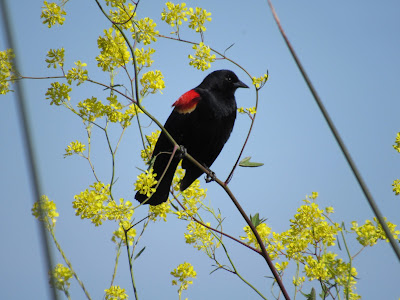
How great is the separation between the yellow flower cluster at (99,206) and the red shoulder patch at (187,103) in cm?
108

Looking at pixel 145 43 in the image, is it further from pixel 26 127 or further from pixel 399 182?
pixel 26 127

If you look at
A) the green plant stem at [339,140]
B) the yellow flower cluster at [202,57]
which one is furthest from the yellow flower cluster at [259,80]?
the green plant stem at [339,140]

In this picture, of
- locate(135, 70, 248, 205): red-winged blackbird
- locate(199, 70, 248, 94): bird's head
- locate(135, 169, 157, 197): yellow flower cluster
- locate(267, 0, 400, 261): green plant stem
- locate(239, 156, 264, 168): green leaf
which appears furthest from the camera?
locate(199, 70, 248, 94): bird's head

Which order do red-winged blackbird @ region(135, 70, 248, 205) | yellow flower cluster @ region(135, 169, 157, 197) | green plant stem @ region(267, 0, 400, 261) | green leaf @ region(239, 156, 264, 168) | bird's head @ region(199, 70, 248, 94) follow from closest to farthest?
1. green plant stem @ region(267, 0, 400, 261)
2. yellow flower cluster @ region(135, 169, 157, 197)
3. green leaf @ region(239, 156, 264, 168)
4. red-winged blackbird @ region(135, 70, 248, 205)
5. bird's head @ region(199, 70, 248, 94)

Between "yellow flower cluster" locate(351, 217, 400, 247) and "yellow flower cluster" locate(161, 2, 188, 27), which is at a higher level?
"yellow flower cluster" locate(161, 2, 188, 27)

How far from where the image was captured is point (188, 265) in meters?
2.54

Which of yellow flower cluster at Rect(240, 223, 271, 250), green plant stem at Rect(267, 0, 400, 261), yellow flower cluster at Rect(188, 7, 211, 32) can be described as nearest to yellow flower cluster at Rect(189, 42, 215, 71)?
yellow flower cluster at Rect(188, 7, 211, 32)

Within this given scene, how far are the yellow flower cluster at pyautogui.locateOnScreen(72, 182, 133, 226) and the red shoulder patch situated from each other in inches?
42.7

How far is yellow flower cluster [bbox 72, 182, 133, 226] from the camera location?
6.52ft

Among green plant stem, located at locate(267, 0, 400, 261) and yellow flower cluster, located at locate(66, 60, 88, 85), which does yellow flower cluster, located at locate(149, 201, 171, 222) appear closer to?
yellow flower cluster, located at locate(66, 60, 88, 85)

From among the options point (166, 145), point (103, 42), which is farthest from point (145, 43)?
point (166, 145)

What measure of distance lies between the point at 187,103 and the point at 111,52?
91 centimetres

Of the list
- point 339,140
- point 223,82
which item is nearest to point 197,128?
point 223,82

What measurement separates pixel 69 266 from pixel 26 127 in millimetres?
1811
